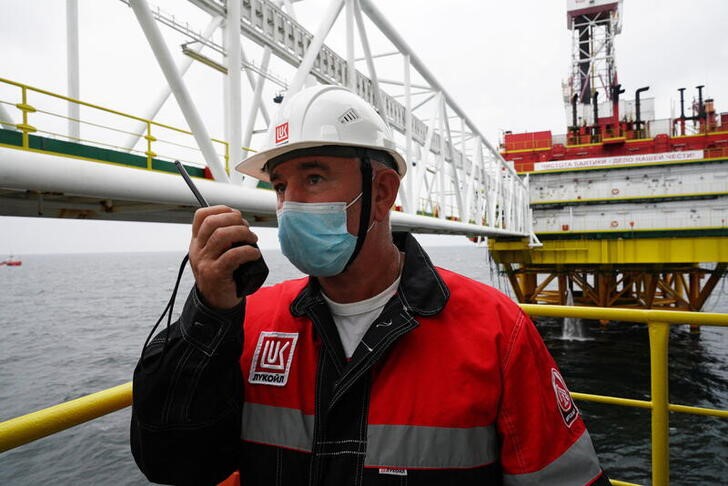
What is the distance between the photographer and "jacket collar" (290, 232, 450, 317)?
151cm

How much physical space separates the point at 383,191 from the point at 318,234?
1.17 ft

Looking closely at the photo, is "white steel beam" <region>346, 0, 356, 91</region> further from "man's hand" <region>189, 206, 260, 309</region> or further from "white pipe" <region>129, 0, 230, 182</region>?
"man's hand" <region>189, 206, 260, 309</region>

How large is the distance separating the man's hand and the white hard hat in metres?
0.53

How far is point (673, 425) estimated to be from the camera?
31.9 ft

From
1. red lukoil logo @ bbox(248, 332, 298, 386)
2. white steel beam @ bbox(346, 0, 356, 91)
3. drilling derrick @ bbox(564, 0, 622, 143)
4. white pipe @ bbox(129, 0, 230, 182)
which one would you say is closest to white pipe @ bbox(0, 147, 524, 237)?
white pipe @ bbox(129, 0, 230, 182)

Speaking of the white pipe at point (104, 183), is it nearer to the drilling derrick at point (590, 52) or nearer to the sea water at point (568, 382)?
the sea water at point (568, 382)

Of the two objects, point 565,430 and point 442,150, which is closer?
point 565,430

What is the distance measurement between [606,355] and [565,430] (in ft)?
53.0

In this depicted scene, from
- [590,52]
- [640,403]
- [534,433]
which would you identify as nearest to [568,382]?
[640,403]

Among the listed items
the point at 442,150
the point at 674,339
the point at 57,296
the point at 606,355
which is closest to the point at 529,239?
the point at 606,355

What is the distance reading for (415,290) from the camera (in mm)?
1565

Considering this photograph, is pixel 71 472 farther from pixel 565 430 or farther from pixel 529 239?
pixel 529 239

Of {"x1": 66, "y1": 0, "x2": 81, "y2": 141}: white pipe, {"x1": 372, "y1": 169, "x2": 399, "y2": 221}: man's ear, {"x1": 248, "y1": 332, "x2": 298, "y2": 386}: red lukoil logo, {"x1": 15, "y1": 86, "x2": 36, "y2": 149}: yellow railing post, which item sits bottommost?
{"x1": 248, "y1": 332, "x2": 298, "y2": 386}: red lukoil logo

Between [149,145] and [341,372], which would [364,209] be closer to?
[341,372]
